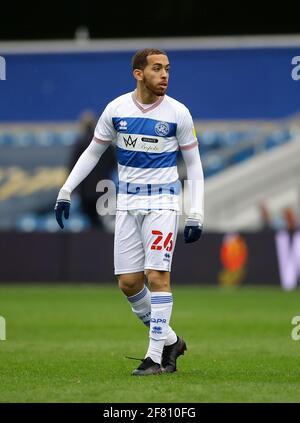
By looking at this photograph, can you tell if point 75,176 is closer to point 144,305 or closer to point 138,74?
point 138,74

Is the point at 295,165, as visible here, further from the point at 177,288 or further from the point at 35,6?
the point at 35,6

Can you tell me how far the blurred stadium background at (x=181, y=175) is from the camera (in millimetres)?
14611

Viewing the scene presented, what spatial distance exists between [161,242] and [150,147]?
2.39 feet

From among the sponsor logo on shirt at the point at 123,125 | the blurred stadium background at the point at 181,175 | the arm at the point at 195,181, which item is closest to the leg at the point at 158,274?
the arm at the point at 195,181

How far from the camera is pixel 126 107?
30.6 ft

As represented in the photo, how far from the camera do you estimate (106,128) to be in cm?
948

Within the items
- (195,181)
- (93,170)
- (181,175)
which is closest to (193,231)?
(195,181)

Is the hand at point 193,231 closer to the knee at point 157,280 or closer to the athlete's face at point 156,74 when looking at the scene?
the knee at point 157,280

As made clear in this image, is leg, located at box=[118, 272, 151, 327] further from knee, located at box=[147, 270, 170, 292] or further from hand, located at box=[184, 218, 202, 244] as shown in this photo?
hand, located at box=[184, 218, 202, 244]

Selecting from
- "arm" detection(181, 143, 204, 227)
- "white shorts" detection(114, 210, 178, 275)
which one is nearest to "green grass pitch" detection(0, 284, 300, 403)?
"white shorts" detection(114, 210, 178, 275)

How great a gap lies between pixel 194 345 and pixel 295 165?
472 inches

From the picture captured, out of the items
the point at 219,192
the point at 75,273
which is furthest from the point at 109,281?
the point at 219,192

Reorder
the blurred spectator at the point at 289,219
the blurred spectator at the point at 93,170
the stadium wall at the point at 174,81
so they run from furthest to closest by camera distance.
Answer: the stadium wall at the point at 174,81, the blurred spectator at the point at 289,219, the blurred spectator at the point at 93,170

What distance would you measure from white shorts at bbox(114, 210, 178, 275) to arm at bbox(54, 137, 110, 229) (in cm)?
44
